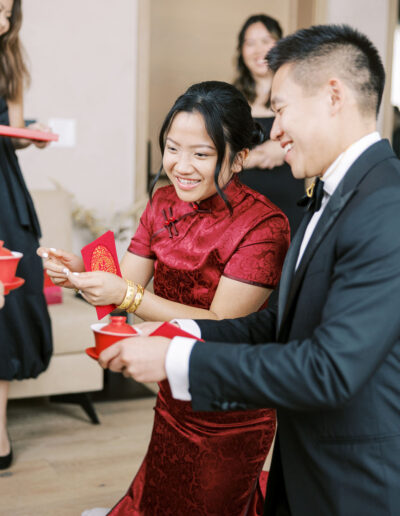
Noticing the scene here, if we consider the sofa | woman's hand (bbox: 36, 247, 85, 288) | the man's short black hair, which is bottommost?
the sofa

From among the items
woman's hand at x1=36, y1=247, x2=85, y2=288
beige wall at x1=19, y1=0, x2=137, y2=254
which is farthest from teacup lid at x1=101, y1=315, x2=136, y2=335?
beige wall at x1=19, y1=0, x2=137, y2=254

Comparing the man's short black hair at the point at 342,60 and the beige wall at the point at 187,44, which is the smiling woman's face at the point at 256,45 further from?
the man's short black hair at the point at 342,60

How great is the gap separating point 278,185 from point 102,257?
145cm

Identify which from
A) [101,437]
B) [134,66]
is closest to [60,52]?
[134,66]

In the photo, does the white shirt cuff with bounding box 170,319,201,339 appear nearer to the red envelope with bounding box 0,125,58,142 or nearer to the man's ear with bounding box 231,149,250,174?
the man's ear with bounding box 231,149,250,174

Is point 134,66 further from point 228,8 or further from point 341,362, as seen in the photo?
point 341,362

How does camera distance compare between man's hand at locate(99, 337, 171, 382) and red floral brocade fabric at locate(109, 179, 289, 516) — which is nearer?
man's hand at locate(99, 337, 171, 382)

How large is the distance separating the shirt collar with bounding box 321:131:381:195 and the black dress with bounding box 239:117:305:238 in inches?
63.7

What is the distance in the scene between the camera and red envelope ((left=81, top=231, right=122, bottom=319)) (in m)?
1.54

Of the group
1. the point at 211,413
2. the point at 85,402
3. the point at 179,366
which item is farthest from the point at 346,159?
the point at 85,402

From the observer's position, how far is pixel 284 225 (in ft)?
5.68

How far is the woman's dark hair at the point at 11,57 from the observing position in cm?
256

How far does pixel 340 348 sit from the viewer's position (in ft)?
3.29

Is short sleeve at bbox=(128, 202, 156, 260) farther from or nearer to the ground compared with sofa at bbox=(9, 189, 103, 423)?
farther from the ground
